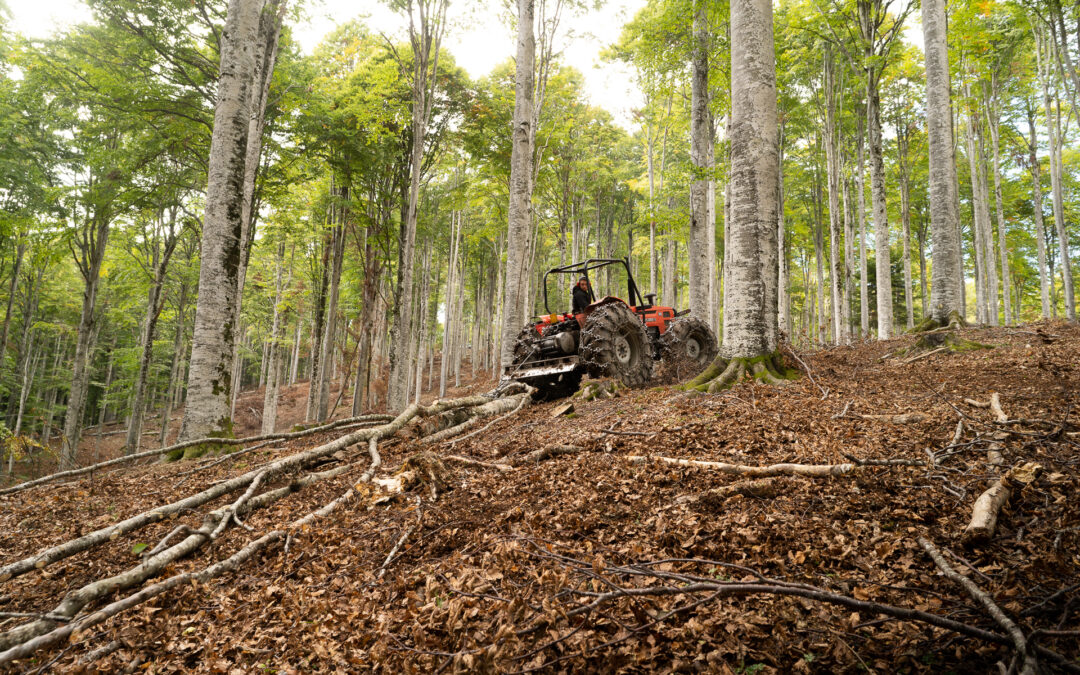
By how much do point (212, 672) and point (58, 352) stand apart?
3666cm

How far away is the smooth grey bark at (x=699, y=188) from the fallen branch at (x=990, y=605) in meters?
10.2

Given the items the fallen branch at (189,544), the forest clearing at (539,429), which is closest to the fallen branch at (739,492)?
the forest clearing at (539,429)

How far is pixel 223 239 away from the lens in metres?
6.63

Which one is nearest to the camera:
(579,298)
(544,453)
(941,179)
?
(544,453)

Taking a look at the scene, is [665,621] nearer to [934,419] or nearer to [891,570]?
[891,570]

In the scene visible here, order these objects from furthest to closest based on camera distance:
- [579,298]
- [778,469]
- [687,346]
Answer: [687,346], [579,298], [778,469]

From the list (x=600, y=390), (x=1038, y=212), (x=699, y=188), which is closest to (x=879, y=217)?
(x=699, y=188)

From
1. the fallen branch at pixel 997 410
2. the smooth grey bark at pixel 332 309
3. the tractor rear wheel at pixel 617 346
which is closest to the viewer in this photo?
the fallen branch at pixel 997 410

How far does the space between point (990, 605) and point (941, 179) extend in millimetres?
10493

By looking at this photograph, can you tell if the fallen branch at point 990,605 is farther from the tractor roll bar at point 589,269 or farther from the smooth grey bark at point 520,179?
the smooth grey bark at point 520,179

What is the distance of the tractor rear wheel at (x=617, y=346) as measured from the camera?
7.68 meters

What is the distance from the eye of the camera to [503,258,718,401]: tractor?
305 inches

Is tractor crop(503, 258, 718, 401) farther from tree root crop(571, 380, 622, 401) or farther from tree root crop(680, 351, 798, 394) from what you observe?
tree root crop(680, 351, 798, 394)

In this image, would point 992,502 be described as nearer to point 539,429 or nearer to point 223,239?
point 539,429
